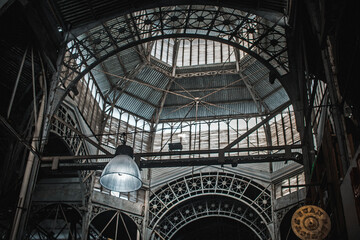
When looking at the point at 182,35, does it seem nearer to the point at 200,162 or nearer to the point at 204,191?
the point at 200,162

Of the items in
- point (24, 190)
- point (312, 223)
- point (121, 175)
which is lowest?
point (312, 223)

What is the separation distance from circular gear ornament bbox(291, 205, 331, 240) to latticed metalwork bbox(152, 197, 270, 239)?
48.1 ft

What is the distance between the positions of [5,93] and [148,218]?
1202 centimetres

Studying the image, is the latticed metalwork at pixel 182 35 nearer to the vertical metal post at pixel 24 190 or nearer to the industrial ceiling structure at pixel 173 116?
the industrial ceiling structure at pixel 173 116

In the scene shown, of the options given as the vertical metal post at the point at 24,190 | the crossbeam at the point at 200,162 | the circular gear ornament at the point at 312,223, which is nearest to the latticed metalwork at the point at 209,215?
the crossbeam at the point at 200,162

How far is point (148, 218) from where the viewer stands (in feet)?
86.1

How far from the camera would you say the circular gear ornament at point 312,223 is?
11.0m

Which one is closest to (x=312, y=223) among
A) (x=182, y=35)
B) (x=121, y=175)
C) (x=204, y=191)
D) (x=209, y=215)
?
(x=121, y=175)

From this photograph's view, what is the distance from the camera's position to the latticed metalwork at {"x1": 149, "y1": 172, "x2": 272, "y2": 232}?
26.1 metres

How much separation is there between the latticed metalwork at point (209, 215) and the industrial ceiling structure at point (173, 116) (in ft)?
0.47

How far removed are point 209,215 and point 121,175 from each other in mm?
16566

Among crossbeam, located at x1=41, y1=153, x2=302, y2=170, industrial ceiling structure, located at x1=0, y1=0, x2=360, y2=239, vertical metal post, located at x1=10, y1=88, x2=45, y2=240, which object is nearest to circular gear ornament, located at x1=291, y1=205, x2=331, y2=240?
industrial ceiling structure, located at x1=0, y1=0, x2=360, y2=239

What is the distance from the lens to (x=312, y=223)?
11.3 metres

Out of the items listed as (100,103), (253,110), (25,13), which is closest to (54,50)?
(25,13)
